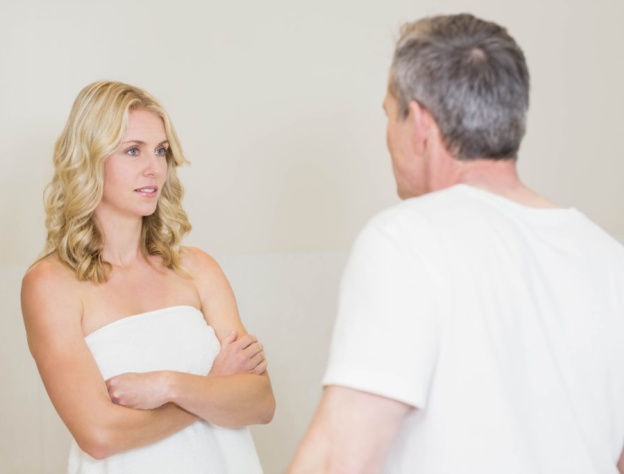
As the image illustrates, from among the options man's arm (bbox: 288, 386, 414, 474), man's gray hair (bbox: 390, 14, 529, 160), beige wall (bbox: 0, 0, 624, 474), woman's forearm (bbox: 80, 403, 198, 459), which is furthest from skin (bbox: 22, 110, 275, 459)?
man's gray hair (bbox: 390, 14, 529, 160)

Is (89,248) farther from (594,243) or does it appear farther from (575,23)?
(575,23)

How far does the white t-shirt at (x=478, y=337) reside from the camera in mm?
1111

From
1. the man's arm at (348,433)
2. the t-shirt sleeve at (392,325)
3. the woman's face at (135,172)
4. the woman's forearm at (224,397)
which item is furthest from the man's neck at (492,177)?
the woman's face at (135,172)

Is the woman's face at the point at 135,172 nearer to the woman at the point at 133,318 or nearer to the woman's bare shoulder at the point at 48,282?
the woman at the point at 133,318

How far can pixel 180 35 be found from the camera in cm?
296

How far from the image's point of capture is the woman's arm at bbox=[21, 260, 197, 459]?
1.87m

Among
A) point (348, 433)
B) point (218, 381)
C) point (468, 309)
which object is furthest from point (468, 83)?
point (218, 381)

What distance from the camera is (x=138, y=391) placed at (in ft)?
6.23

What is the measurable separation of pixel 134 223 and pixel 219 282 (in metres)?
0.26

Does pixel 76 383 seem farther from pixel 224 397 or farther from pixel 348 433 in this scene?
pixel 348 433

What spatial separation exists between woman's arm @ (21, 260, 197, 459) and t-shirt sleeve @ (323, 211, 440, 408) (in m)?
0.89

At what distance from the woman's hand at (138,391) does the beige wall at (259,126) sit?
107cm

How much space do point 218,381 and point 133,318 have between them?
25cm

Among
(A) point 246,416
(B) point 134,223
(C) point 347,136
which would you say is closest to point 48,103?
(B) point 134,223
